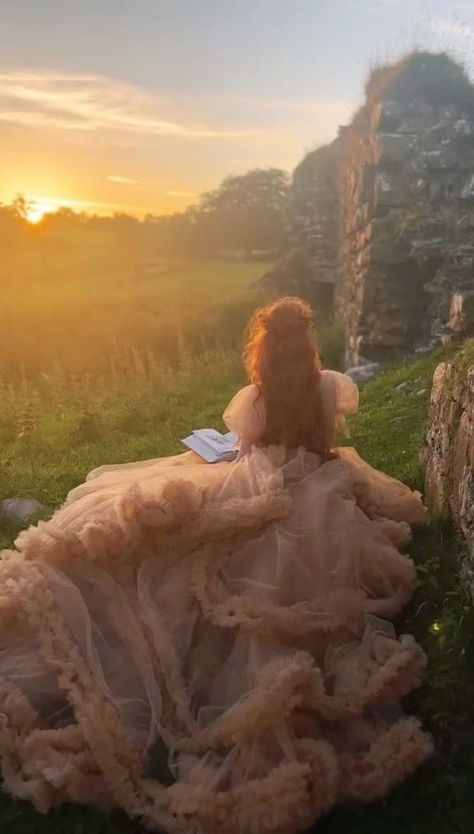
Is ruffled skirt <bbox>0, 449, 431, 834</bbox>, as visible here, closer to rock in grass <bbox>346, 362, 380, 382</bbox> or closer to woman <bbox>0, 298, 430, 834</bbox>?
woman <bbox>0, 298, 430, 834</bbox>

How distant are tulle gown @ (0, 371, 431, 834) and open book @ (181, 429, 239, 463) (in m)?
0.33

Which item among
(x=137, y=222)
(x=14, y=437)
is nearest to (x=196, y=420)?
(x=14, y=437)

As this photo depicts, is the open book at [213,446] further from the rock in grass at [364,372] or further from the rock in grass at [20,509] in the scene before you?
the rock in grass at [364,372]

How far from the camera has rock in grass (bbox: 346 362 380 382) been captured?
35.8ft

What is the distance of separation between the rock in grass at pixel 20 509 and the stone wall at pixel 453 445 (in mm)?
3327

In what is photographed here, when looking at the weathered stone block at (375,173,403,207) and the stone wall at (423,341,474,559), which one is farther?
the weathered stone block at (375,173,403,207)

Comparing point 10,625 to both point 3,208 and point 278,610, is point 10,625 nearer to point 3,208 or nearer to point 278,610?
point 278,610

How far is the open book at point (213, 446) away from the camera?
193 inches

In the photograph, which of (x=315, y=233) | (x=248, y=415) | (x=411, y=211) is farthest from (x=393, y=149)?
(x=248, y=415)

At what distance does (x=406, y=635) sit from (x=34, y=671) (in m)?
1.70

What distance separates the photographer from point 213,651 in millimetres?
3848

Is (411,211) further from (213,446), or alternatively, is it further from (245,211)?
(245,211)

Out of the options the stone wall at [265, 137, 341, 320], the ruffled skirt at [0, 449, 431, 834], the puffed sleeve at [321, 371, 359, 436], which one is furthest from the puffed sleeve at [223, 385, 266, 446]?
the stone wall at [265, 137, 341, 320]

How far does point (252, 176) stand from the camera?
31641mm
